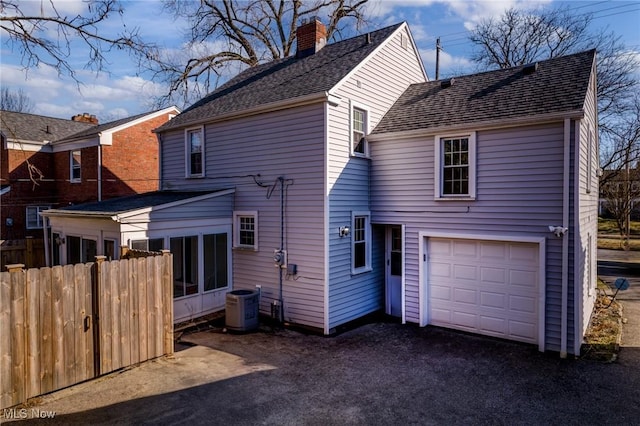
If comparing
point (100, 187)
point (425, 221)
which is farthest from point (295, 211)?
point (100, 187)

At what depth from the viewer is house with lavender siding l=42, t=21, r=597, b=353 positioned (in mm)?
8461

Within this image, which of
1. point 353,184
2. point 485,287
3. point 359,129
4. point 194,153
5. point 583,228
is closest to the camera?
point 485,287

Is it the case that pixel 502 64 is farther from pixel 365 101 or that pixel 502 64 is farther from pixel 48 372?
pixel 48 372

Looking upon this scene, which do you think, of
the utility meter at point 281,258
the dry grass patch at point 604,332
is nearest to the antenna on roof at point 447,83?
the utility meter at point 281,258

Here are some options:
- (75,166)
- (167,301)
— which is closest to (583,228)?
A: (167,301)

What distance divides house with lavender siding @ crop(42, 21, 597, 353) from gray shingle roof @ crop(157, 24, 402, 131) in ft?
0.38

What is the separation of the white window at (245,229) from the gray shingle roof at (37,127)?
15.8m

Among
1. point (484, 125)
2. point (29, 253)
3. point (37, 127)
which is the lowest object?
point (29, 253)

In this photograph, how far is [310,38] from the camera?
44.8 ft

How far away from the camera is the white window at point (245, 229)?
11031mm

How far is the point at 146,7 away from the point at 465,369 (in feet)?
37.1

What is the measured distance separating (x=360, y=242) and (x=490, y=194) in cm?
347

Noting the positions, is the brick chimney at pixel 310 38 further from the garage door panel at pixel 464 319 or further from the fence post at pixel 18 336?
the fence post at pixel 18 336

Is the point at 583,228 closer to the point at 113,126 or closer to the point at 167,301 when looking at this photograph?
the point at 167,301
